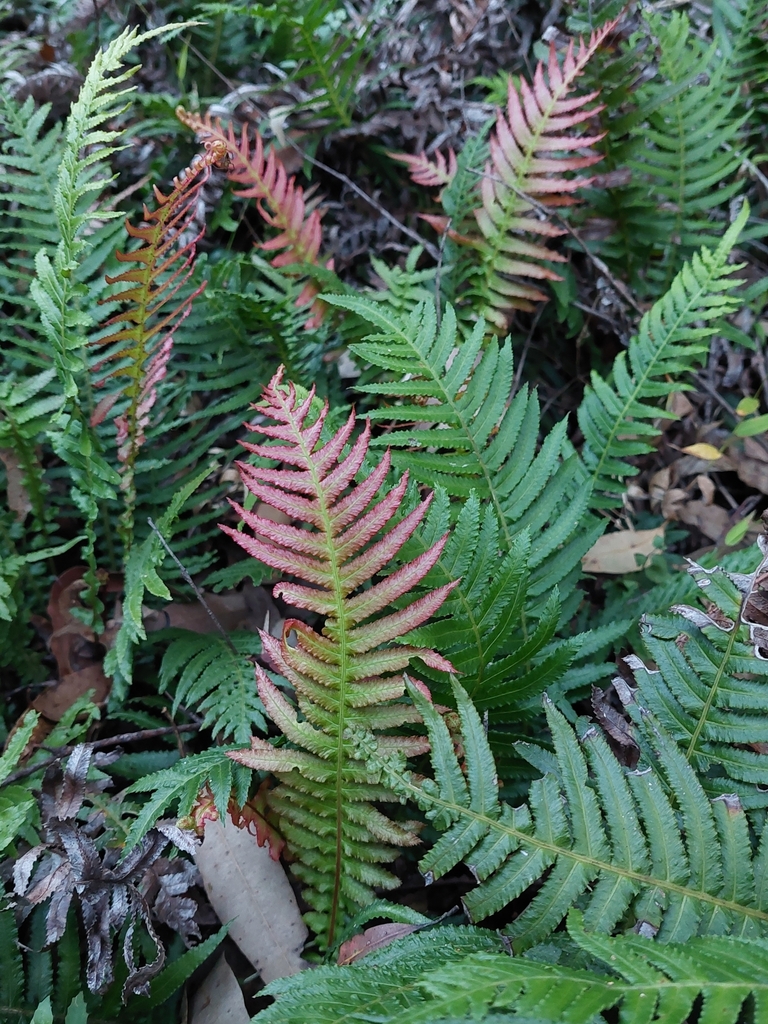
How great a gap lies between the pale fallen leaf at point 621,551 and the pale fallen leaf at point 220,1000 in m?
1.38

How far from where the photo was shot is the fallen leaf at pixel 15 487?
1979 millimetres

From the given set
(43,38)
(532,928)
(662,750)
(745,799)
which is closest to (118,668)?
(532,928)

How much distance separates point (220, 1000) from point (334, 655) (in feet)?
2.40

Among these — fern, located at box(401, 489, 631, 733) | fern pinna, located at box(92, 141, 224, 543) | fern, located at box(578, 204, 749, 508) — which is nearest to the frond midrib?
fern, located at box(401, 489, 631, 733)

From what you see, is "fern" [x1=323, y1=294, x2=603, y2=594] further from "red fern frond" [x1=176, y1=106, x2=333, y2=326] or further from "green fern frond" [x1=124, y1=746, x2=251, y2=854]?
"green fern frond" [x1=124, y1=746, x2=251, y2=854]

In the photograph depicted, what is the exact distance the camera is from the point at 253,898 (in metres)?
1.51

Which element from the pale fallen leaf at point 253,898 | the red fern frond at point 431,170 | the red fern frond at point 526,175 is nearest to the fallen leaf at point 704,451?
the red fern frond at point 526,175

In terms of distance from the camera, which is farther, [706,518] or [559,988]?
[706,518]

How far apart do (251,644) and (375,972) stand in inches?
34.3

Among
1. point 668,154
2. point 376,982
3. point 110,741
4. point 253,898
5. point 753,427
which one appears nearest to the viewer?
point 376,982

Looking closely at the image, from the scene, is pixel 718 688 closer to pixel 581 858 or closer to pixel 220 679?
pixel 581 858

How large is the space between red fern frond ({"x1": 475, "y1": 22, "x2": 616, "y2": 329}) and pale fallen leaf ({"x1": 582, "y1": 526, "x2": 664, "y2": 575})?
724mm

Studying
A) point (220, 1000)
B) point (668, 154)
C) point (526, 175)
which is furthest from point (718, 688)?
point (668, 154)

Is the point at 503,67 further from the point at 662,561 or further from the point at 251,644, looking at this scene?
the point at 251,644
